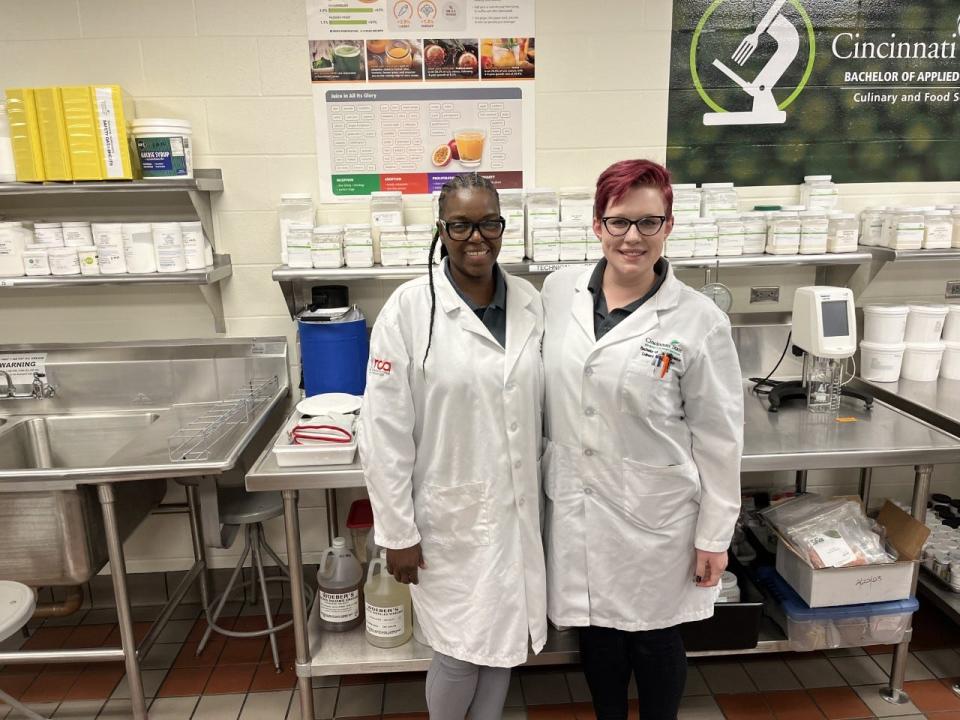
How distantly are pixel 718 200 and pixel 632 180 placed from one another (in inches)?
43.3

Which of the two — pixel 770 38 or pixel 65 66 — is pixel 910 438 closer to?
pixel 770 38

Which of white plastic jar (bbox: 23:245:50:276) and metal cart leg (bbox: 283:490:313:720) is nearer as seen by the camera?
metal cart leg (bbox: 283:490:313:720)

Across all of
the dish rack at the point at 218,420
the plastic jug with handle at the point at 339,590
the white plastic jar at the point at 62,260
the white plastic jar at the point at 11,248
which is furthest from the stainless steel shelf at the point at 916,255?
the white plastic jar at the point at 11,248

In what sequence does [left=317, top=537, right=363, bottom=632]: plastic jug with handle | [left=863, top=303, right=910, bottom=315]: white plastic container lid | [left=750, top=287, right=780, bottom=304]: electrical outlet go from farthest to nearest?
1. [left=750, top=287, right=780, bottom=304]: electrical outlet
2. [left=863, top=303, right=910, bottom=315]: white plastic container lid
3. [left=317, top=537, right=363, bottom=632]: plastic jug with handle

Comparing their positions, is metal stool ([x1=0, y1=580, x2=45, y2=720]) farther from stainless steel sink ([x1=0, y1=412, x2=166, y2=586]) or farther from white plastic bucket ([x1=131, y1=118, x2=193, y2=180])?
white plastic bucket ([x1=131, y1=118, x2=193, y2=180])

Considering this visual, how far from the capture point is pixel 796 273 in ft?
8.77

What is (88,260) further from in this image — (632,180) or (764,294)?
(764,294)

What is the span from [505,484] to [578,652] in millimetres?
793

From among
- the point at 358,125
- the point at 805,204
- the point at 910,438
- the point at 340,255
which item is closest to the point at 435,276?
the point at 340,255

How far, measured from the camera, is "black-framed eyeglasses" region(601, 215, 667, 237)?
1.45m

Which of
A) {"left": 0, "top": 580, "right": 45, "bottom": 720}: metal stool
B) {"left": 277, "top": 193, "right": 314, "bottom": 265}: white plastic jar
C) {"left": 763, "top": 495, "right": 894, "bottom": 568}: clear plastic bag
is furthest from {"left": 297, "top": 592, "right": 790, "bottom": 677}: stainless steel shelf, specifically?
{"left": 277, "top": 193, "right": 314, "bottom": 265}: white plastic jar

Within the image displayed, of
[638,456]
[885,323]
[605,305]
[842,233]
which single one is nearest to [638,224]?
[605,305]

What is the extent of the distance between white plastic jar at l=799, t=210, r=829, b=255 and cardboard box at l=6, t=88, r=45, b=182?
246 cm

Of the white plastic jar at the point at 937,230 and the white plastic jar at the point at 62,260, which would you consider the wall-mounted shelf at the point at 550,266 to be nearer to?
the white plastic jar at the point at 937,230
